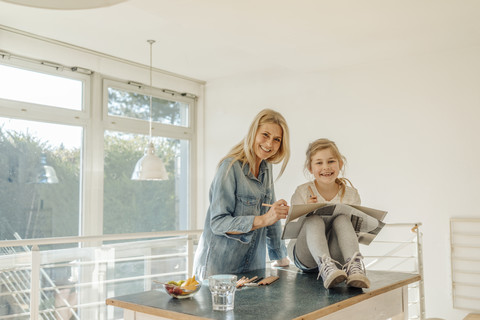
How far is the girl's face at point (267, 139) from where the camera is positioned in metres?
2.00

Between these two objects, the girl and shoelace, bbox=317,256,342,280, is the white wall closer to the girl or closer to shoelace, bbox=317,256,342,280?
the girl

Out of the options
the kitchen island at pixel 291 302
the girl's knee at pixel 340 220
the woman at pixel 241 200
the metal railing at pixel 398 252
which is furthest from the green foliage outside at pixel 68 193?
the girl's knee at pixel 340 220

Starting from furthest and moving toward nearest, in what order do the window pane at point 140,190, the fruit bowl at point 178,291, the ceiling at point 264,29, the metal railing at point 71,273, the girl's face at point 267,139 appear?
the window pane at point 140,190
the ceiling at point 264,29
the metal railing at point 71,273
the girl's face at point 267,139
the fruit bowl at point 178,291

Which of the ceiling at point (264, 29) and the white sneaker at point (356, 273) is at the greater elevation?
the ceiling at point (264, 29)

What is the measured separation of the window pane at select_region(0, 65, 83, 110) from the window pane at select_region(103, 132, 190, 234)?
55 centimetres

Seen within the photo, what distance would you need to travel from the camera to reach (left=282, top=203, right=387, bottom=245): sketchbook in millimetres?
1769

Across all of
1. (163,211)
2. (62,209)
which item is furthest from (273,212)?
(163,211)

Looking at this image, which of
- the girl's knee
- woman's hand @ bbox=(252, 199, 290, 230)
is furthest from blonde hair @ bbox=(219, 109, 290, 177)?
the girl's knee

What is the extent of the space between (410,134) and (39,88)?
11.6 ft

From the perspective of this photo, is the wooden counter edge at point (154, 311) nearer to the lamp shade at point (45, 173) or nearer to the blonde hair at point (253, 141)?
the blonde hair at point (253, 141)

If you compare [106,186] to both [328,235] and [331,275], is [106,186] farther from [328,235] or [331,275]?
[331,275]

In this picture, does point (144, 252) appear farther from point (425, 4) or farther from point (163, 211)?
point (425, 4)

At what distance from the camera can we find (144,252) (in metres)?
3.94

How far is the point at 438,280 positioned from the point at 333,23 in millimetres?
2450
